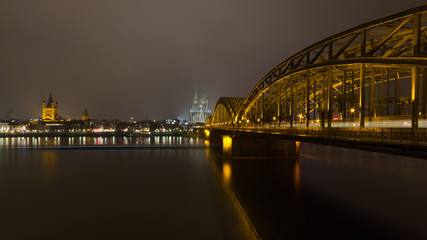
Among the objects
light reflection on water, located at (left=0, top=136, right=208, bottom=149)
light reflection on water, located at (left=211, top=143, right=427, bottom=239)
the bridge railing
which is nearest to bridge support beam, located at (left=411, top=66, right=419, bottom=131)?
the bridge railing

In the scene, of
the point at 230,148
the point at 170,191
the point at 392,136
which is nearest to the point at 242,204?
the point at 170,191

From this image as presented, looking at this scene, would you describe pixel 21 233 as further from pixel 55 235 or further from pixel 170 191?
pixel 170 191

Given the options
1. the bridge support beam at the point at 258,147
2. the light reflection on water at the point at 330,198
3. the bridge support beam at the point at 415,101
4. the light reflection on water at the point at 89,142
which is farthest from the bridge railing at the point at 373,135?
the light reflection on water at the point at 89,142

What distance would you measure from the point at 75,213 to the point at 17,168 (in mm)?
27423

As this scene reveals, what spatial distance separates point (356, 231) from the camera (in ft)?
52.5

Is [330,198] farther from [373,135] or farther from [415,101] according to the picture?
[415,101]

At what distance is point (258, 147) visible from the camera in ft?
148

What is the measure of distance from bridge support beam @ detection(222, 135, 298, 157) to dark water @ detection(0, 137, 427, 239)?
559 centimetres

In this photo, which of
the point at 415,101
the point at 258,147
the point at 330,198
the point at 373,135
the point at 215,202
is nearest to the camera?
the point at 373,135

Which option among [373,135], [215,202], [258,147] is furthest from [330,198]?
[258,147]

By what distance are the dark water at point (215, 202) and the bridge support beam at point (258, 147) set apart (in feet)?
18.3

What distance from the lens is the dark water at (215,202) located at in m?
17.0

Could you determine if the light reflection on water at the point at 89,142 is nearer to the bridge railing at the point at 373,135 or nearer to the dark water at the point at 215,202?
the dark water at the point at 215,202

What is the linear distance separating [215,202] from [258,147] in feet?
76.2
